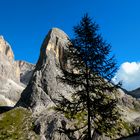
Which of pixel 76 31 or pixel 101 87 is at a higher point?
pixel 76 31

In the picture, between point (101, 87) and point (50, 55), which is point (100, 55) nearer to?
point (101, 87)

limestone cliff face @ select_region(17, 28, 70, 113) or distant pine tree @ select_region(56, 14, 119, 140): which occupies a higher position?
limestone cliff face @ select_region(17, 28, 70, 113)

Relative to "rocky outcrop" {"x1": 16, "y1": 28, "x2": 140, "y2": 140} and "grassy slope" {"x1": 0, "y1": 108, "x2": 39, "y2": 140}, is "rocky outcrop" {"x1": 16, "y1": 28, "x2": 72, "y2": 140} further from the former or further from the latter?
"grassy slope" {"x1": 0, "y1": 108, "x2": 39, "y2": 140}

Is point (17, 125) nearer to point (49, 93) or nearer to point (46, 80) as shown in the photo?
point (49, 93)

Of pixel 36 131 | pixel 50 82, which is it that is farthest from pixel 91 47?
pixel 50 82

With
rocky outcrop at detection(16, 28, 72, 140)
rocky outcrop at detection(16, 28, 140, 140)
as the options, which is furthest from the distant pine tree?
rocky outcrop at detection(16, 28, 72, 140)

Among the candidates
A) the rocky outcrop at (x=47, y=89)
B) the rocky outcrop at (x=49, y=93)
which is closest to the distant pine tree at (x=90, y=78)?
the rocky outcrop at (x=49, y=93)

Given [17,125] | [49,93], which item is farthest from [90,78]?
[49,93]

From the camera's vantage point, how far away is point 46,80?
137750 mm

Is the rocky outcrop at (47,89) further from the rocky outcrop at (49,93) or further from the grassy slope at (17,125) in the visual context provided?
the grassy slope at (17,125)

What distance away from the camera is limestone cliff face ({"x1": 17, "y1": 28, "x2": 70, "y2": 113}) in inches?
5027

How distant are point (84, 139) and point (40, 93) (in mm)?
97872

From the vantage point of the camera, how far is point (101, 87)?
33844 mm

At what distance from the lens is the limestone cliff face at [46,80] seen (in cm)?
12769
